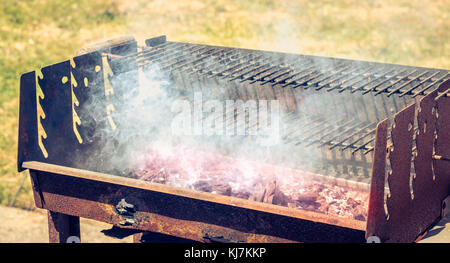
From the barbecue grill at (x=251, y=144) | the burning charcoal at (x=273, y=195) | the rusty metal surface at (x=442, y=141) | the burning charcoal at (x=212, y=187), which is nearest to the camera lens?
the barbecue grill at (x=251, y=144)

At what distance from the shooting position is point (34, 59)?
33.2 ft

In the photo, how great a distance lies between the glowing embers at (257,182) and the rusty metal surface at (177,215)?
45 cm

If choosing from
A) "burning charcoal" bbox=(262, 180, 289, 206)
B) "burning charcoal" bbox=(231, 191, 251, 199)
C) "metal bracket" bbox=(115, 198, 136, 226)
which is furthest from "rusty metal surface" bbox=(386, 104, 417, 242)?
"metal bracket" bbox=(115, 198, 136, 226)

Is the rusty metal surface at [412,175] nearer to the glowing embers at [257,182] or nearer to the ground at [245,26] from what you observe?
the glowing embers at [257,182]

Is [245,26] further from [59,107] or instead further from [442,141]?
[442,141]

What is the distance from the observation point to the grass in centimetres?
1054

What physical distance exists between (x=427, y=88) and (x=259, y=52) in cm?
195

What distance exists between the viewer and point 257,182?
Answer: 4.27m

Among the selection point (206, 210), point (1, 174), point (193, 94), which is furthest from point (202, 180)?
point (1, 174)

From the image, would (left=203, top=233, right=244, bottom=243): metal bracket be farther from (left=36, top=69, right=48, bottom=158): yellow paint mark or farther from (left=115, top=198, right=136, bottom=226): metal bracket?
(left=36, top=69, right=48, bottom=158): yellow paint mark

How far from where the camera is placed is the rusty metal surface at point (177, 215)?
332 centimetres

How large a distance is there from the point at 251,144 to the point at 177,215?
1623mm

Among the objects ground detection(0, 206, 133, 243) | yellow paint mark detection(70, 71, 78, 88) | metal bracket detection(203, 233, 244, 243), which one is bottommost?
ground detection(0, 206, 133, 243)

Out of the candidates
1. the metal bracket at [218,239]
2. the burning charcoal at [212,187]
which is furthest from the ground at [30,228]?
the metal bracket at [218,239]
